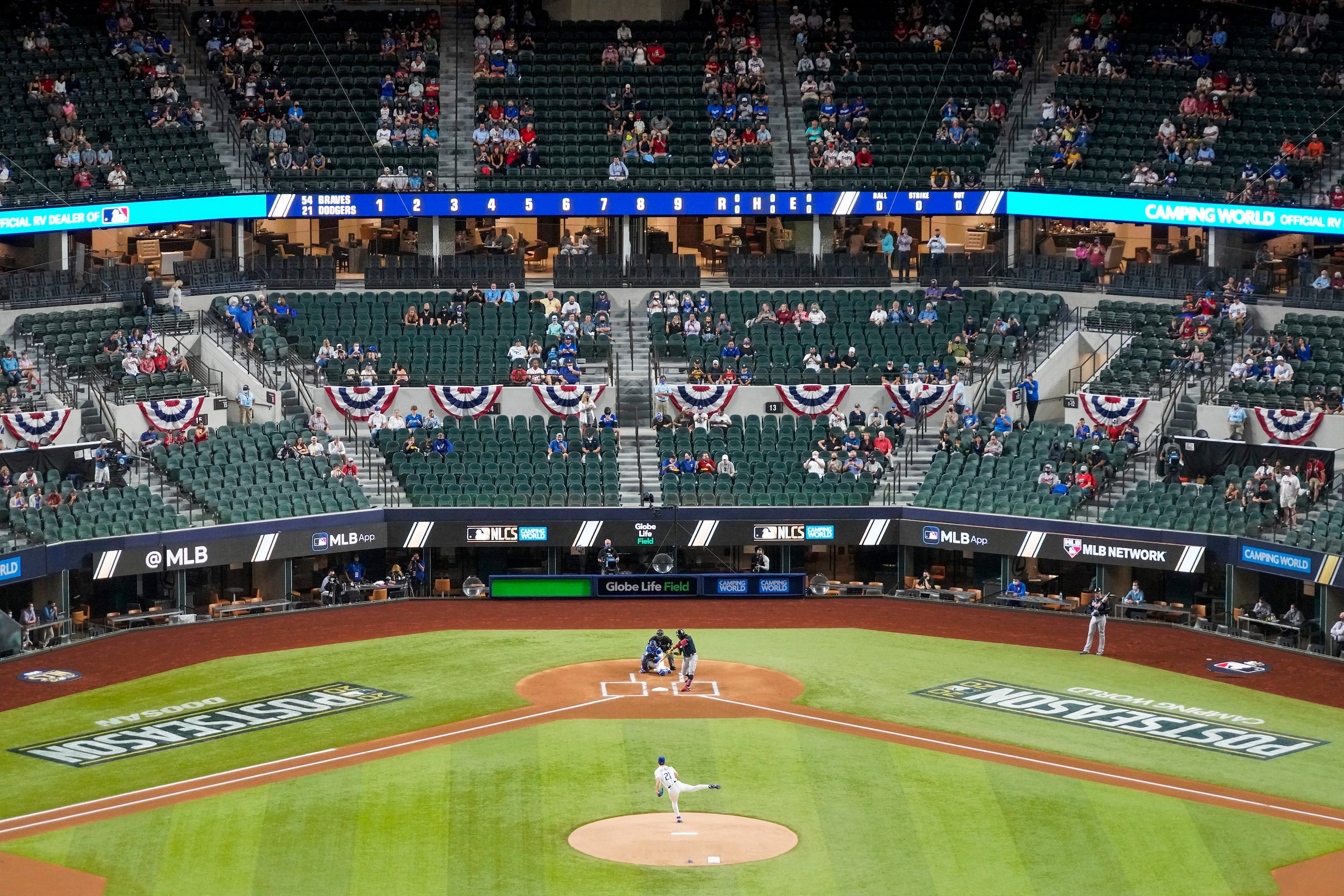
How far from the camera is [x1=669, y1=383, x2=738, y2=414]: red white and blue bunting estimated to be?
4984 cm

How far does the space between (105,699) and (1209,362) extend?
29.3 m

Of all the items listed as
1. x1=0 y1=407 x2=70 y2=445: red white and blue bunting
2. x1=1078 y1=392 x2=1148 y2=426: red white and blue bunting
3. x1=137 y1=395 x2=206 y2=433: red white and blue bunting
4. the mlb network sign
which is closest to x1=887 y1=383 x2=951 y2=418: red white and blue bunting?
x1=1078 y1=392 x2=1148 y2=426: red white and blue bunting

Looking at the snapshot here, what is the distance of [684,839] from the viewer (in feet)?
90.6

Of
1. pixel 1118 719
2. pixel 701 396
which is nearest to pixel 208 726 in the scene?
pixel 1118 719

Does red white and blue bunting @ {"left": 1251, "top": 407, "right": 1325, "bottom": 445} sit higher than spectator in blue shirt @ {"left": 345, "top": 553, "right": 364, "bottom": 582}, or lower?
higher

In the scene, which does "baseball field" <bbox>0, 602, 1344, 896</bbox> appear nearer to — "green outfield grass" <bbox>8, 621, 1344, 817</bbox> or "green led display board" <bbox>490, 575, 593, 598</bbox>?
"green outfield grass" <bbox>8, 621, 1344, 817</bbox>

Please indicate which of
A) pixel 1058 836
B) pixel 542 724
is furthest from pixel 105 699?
pixel 1058 836

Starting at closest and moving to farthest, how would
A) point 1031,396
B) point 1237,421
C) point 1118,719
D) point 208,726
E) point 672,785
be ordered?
point 672,785 → point 208,726 → point 1118,719 → point 1237,421 → point 1031,396

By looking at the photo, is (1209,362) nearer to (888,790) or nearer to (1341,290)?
(1341,290)

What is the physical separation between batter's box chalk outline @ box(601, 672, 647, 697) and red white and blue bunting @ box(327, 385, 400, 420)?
1483 cm

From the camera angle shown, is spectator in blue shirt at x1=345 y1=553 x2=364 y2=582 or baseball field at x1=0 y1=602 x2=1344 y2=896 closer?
baseball field at x1=0 y1=602 x2=1344 y2=896

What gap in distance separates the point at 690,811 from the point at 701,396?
870 inches

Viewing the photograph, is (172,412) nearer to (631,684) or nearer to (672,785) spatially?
(631,684)

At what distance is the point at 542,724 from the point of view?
33.7 metres
